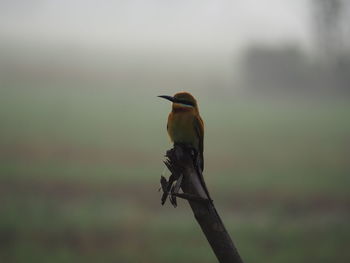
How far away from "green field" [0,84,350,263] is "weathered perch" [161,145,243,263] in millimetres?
2818

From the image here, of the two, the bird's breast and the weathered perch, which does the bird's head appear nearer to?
the bird's breast

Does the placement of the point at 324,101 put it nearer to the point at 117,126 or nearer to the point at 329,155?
the point at 329,155

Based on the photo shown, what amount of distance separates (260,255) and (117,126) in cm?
479

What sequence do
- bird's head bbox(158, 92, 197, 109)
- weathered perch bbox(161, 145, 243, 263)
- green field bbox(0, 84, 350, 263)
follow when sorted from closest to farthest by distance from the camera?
weathered perch bbox(161, 145, 243, 263), bird's head bbox(158, 92, 197, 109), green field bbox(0, 84, 350, 263)

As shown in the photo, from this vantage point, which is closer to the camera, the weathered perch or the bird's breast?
the weathered perch

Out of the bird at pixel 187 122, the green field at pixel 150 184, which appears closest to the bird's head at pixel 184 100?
the bird at pixel 187 122

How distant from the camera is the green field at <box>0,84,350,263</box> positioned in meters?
4.04

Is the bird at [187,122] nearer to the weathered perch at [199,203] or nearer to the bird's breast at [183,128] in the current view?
the bird's breast at [183,128]

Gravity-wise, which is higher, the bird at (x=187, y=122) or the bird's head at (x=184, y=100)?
the bird's head at (x=184, y=100)

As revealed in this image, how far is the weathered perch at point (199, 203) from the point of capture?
0.91 meters

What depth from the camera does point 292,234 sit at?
4289 mm

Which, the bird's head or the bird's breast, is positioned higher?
the bird's head

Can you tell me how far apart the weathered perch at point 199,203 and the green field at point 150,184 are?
282cm

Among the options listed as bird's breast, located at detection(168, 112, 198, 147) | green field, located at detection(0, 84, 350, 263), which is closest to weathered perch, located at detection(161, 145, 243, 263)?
bird's breast, located at detection(168, 112, 198, 147)
